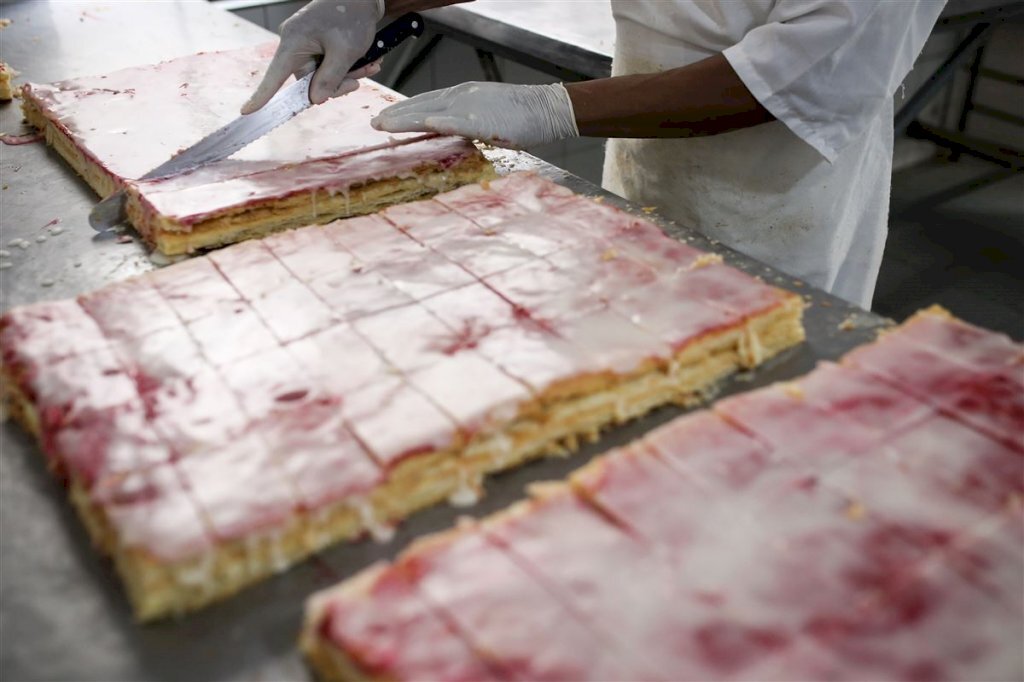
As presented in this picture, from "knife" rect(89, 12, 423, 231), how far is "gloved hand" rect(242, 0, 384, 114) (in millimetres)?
43

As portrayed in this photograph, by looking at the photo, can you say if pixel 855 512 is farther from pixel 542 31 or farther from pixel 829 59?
pixel 542 31

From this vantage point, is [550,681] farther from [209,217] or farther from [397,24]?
[397,24]

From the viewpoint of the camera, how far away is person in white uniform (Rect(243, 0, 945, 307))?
267 cm

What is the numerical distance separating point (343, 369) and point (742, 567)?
894mm

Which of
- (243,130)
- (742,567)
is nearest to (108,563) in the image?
(742,567)

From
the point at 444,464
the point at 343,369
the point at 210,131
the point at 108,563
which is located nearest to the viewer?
the point at 108,563

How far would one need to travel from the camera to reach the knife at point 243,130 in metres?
2.76

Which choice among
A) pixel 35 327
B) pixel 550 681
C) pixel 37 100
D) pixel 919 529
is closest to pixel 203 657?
pixel 550 681

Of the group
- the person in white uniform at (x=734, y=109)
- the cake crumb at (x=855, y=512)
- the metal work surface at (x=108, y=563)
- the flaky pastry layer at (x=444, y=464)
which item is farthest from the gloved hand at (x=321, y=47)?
the cake crumb at (x=855, y=512)

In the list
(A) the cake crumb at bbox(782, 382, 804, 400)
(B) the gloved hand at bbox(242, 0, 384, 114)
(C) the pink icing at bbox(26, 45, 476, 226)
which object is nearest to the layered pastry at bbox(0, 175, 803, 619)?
(A) the cake crumb at bbox(782, 382, 804, 400)

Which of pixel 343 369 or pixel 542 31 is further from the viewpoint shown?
pixel 542 31

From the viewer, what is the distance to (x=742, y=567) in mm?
1364

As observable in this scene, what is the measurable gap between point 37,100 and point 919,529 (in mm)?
3334

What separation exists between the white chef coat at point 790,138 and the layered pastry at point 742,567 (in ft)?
4.32
